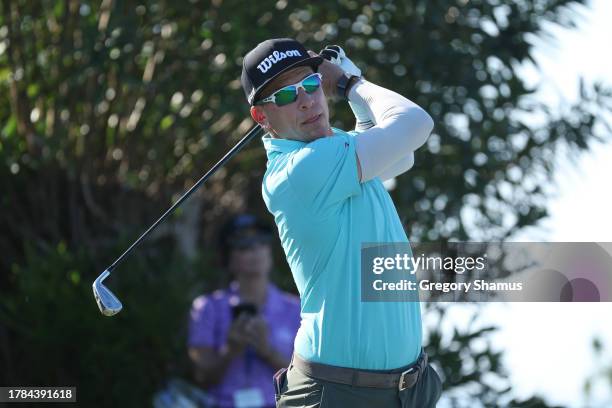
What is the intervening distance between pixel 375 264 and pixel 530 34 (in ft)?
12.6

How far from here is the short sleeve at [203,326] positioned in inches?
251

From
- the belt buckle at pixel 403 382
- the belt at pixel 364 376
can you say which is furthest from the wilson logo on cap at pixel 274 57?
the belt buckle at pixel 403 382

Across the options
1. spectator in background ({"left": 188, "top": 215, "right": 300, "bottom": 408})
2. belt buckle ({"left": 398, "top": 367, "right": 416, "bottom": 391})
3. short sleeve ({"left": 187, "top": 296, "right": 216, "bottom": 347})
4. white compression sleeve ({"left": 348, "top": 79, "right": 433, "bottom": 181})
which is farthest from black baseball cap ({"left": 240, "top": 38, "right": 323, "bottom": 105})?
short sleeve ({"left": 187, "top": 296, "right": 216, "bottom": 347})

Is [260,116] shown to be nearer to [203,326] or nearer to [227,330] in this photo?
[227,330]

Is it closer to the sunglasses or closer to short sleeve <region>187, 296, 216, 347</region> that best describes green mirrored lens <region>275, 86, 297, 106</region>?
the sunglasses

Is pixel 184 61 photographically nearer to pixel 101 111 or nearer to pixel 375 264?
pixel 101 111

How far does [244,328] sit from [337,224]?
8.68 ft

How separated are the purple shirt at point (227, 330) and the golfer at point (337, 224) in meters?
2.32

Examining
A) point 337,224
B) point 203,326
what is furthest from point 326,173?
point 203,326

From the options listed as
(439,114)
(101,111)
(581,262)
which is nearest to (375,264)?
(581,262)

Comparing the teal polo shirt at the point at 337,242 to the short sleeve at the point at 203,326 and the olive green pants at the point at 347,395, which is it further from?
the short sleeve at the point at 203,326

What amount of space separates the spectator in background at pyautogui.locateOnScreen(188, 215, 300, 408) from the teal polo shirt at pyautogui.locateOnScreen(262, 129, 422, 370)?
95.1 inches

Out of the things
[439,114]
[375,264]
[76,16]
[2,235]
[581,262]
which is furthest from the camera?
[2,235]

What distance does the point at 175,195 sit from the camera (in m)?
8.20
